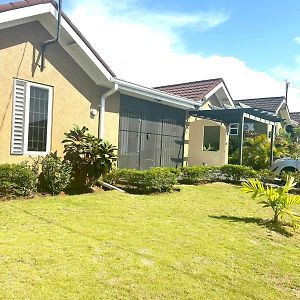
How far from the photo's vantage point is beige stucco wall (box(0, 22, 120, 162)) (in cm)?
902

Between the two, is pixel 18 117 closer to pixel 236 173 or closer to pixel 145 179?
pixel 145 179

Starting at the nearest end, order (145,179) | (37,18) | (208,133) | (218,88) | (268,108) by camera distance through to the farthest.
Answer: (37,18), (145,179), (218,88), (208,133), (268,108)

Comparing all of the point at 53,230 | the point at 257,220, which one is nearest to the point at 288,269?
the point at 257,220

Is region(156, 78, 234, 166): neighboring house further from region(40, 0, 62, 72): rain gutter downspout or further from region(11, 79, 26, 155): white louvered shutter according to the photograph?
region(11, 79, 26, 155): white louvered shutter

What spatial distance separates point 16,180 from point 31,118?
7.28 ft

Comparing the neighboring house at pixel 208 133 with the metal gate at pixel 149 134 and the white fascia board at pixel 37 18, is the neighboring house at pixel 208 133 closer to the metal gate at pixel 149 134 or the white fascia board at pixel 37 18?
the metal gate at pixel 149 134

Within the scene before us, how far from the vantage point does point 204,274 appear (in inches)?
172

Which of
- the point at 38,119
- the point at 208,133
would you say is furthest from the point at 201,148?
the point at 38,119

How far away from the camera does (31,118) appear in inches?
382

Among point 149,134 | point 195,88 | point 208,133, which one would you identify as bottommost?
point 149,134

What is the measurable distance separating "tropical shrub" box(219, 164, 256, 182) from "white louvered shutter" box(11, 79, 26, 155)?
362 inches

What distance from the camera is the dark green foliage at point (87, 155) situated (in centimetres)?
1009

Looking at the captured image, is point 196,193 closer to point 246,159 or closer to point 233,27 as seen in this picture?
point 233,27

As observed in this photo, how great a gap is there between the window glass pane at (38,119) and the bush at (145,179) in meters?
2.56
